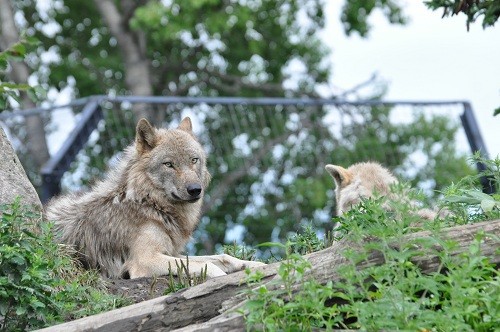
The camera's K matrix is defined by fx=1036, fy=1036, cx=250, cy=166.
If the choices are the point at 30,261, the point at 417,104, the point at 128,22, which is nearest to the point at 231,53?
the point at 128,22

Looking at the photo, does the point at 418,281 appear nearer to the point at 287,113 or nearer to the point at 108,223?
the point at 108,223

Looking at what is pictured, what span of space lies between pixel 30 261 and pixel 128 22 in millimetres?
23011

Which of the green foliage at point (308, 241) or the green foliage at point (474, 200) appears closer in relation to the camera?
the green foliage at point (474, 200)

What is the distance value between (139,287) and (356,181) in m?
3.09

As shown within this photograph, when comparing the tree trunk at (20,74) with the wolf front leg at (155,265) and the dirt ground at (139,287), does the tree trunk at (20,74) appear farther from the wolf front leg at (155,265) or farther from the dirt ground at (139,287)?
the dirt ground at (139,287)

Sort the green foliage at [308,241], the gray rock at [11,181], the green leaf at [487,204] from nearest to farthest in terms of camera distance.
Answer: the green leaf at [487,204] < the green foliage at [308,241] < the gray rock at [11,181]

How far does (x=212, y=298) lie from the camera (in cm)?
629

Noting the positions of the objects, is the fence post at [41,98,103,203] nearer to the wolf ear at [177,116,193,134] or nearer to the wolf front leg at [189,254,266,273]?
the wolf ear at [177,116,193,134]

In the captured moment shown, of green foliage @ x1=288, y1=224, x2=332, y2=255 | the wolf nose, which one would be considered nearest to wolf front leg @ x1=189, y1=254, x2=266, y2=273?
the wolf nose

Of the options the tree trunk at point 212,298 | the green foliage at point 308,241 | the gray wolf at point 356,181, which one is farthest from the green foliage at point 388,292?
the gray wolf at point 356,181

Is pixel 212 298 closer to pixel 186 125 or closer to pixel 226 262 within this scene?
pixel 226 262

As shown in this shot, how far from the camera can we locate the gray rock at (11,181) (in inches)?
313

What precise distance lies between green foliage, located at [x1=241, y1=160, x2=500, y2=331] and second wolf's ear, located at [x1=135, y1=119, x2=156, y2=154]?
3.76 metres

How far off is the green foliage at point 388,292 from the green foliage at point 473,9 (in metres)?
2.78
